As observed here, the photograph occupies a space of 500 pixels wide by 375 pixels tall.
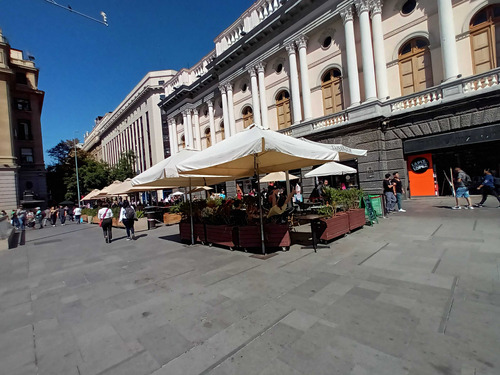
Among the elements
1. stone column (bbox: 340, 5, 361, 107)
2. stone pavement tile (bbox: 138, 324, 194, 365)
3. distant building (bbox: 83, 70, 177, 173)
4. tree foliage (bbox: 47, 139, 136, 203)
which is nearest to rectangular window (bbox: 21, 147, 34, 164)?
tree foliage (bbox: 47, 139, 136, 203)

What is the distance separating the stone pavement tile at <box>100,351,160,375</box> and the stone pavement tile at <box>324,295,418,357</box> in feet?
6.45

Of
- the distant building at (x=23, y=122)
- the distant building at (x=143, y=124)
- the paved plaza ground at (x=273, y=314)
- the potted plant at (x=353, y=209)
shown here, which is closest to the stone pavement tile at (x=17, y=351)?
the paved plaza ground at (x=273, y=314)

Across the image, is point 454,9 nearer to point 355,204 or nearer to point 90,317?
point 355,204

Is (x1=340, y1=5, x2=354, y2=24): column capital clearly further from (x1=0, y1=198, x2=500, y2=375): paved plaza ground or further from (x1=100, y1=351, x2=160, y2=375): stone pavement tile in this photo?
(x1=100, y1=351, x2=160, y2=375): stone pavement tile

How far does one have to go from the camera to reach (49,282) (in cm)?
540

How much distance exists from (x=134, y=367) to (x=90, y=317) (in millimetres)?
1617

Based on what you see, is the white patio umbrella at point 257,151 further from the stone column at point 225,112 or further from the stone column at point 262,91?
the stone column at point 225,112

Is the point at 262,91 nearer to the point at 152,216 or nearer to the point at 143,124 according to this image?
the point at 152,216

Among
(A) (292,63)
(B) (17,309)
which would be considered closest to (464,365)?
(B) (17,309)

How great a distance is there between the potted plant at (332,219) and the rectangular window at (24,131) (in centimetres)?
4545

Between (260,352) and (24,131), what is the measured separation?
4805 cm

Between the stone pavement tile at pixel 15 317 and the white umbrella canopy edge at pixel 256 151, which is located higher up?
the white umbrella canopy edge at pixel 256 151

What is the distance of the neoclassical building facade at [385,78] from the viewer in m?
12.0

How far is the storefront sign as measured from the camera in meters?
14.0
